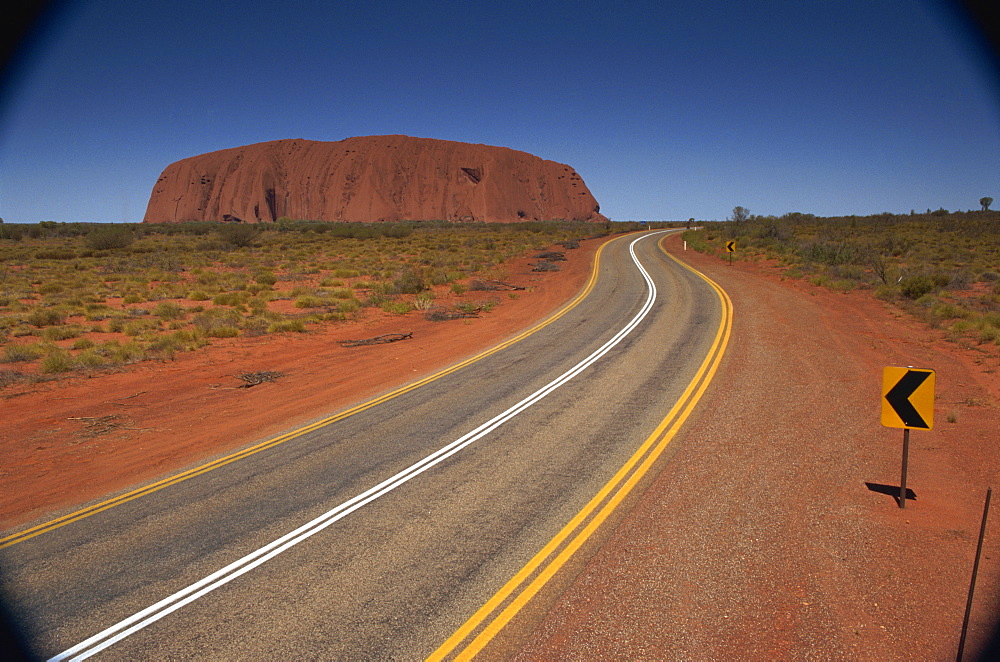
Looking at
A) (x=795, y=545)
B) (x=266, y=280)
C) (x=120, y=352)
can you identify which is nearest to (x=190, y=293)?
(x=266, y=280)

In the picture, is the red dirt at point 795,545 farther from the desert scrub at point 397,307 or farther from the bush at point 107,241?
the bush at point 107,241

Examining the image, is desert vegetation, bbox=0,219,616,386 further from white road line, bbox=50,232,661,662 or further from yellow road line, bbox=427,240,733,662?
yellow road line, bbox=427,240,733,662

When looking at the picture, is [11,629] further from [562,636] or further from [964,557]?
[964,557]

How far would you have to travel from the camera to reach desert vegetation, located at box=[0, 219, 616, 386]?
14.9 metres

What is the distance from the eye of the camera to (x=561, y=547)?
5156mm

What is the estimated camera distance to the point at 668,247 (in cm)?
4441

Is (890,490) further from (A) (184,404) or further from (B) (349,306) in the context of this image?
(B) (349,306)

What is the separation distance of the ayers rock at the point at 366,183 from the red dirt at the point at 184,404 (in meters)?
121

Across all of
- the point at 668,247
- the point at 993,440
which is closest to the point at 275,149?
the point at 668,247

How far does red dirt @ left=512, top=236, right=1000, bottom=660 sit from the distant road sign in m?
1.04

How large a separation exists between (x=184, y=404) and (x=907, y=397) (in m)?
12.1

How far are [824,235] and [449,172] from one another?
355 ft

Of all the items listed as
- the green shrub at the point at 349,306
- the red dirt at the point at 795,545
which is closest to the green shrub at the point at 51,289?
the green shrub at the point at 349,306

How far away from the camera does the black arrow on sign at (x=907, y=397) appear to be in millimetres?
5480
